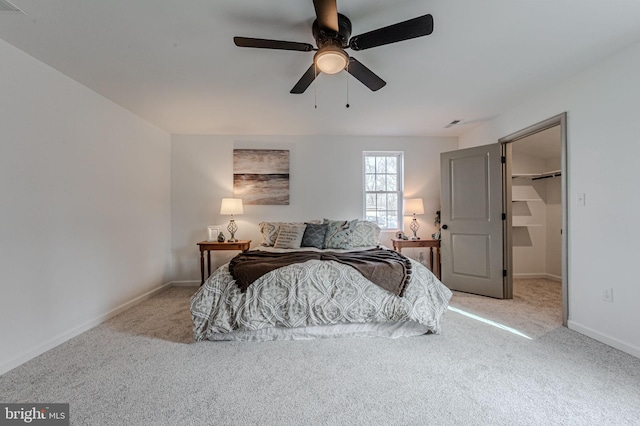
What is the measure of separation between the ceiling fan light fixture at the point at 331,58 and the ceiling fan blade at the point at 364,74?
0.14m

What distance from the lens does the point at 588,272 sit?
2.28 metres

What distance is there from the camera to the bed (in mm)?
2129

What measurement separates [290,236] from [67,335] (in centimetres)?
232

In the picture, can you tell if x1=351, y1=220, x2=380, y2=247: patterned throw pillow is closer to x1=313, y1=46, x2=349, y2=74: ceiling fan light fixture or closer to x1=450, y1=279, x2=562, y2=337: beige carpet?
x1=450, y1=279, x2=562, y2=337: beige carpet

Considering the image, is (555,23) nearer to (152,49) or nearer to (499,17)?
(499,17)

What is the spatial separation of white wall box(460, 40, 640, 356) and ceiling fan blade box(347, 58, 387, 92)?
1953 mm

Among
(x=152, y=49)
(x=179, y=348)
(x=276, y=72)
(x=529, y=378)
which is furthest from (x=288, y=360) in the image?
(x=152, y=49)

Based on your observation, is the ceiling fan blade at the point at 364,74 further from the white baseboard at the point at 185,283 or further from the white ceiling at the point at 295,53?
the white baseboard at the point at 185,283

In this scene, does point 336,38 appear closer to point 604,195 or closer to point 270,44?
point 270,44

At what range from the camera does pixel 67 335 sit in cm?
223

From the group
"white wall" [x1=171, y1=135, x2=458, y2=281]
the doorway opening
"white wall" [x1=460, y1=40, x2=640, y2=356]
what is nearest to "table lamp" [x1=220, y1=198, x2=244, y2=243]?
"white wall" [x1=171, y1=135, x2=458, y2=281]

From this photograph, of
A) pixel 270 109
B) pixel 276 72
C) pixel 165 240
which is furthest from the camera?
pixel 165 240

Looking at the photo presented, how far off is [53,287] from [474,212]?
183 inches

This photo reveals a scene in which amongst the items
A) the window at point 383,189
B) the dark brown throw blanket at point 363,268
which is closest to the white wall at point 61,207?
the dark brown throw blanket at point 363,268
